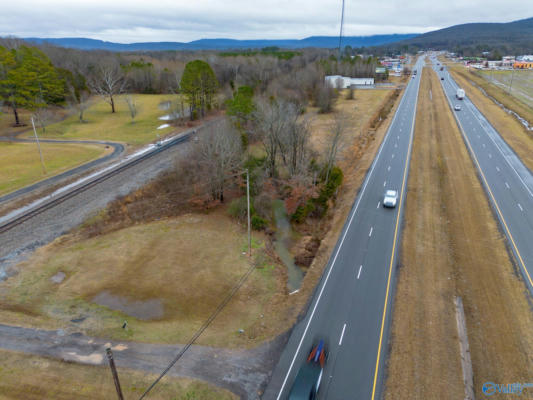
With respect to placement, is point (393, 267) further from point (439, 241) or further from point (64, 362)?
point (64, 362)

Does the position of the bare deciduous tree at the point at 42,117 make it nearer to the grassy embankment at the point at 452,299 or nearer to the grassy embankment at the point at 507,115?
the grassy embankment at the point at 452,299

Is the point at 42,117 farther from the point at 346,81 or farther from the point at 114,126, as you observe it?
the point at 346,81

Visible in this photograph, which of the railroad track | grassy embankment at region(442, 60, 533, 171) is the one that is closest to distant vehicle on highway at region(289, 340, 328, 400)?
the railroad track

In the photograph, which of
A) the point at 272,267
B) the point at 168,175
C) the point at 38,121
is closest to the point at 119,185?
the point at 168,175

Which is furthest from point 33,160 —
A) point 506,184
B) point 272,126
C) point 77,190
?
point 506,184

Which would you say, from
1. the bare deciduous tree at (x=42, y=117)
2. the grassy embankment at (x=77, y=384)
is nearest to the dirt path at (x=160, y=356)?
the grassy embankment at (x=77, y=384)

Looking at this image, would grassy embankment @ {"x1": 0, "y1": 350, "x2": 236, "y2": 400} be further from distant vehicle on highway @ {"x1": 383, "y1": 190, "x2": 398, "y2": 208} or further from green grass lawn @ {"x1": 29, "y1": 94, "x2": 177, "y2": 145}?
green grass lawn @ {"x1": 29, "y1": 94, "x2": 177, "y2": 145}
